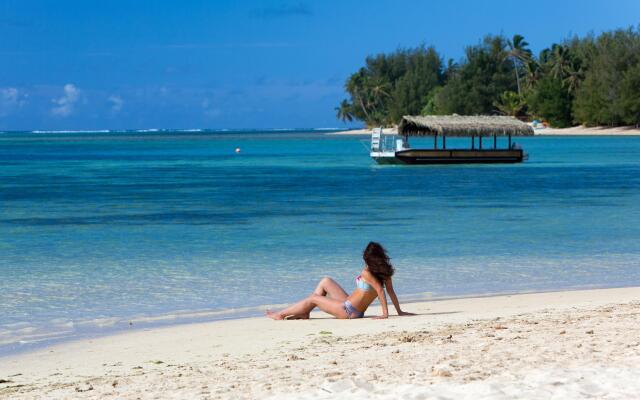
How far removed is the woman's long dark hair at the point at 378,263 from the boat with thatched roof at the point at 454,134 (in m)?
36.9

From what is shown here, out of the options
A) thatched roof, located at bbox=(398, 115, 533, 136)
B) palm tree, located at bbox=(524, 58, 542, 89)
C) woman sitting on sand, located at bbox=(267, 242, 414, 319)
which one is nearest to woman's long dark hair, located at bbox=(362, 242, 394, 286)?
woman sitting on sand, located at bbox=(267, 242, 414, 319)

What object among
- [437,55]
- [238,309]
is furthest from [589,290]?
[437,55]

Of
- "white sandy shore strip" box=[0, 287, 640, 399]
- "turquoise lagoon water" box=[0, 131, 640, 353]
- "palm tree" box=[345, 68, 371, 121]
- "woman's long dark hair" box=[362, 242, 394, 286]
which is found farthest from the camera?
"palm tree" box=[345, 68, 371, 121]

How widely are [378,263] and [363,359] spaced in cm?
233

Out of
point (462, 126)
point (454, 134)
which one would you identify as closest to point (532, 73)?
point (454, 134)

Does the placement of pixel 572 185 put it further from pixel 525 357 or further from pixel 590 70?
pixel 590 70

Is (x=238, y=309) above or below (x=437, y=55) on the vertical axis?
below

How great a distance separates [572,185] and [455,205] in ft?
30.6

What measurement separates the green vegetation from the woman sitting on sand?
89.8m

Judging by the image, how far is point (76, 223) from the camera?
2145cm

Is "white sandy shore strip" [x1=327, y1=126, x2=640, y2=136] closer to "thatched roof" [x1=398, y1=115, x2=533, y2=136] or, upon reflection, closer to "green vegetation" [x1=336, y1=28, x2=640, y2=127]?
"green vegetation" [x1=336, y1=28, x2=640, y2=127]

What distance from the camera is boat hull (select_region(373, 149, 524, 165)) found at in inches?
1858

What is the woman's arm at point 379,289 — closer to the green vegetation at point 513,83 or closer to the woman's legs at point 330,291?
the woman's legs at point 330,291

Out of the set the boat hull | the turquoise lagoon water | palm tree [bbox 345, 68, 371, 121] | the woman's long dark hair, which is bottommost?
the turquoise lagoon water
